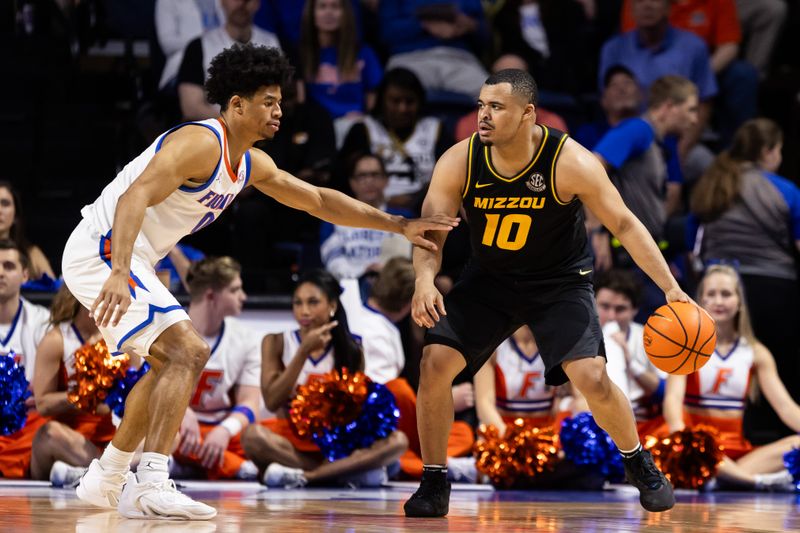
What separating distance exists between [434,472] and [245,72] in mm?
1811

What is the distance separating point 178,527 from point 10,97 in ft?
21.0

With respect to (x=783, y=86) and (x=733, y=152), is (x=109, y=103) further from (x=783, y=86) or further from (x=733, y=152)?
(x=783, y=86)

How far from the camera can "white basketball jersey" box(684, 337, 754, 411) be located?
7723mm

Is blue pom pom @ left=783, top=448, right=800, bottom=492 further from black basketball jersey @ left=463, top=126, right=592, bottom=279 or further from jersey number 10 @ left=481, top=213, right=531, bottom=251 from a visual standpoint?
jersey number 10 @ left=481, top=213, right=531, bottom=251

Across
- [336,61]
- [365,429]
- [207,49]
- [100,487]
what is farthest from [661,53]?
[100,487]

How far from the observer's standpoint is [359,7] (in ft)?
34.8

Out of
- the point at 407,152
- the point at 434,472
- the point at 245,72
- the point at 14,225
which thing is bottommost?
the point at 434,472

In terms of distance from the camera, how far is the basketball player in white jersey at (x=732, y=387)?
7.54 m

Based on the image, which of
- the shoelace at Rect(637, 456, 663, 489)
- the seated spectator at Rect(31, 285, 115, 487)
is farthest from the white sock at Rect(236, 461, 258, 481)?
the shoelace at Rect(637, 456, 663, 489)

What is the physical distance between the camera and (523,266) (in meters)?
5.39

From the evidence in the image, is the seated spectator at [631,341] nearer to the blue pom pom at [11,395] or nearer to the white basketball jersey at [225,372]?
the white basketball jersey at [225,372]

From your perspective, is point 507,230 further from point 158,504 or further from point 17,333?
point 17,333

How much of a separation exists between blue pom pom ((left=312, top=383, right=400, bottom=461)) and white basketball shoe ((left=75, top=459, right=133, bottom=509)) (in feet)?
6.45

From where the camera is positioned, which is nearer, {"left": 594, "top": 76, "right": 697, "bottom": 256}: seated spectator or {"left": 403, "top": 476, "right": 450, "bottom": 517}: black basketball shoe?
{"left": 403, "top": 476, "right": 450, "bottom": 517}: black basketball shoe
